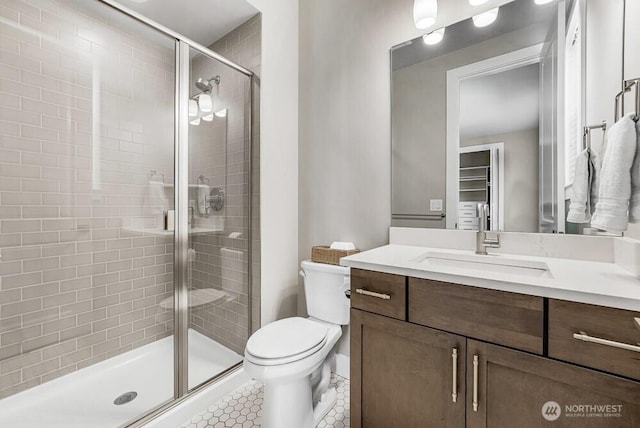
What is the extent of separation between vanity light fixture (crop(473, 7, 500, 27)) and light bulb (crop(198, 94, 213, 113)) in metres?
1.50

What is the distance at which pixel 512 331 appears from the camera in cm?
85

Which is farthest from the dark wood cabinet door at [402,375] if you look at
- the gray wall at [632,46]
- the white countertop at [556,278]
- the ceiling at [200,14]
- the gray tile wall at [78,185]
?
the ceiling at [200,14]

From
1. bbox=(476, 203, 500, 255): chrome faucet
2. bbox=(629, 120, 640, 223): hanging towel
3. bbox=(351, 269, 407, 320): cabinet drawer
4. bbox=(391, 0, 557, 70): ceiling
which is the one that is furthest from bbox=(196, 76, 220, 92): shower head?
bbox=(629, 120, 640, 223): hanging towel

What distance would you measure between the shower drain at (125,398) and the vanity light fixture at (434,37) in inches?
97.0

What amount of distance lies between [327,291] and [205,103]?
1351 mm

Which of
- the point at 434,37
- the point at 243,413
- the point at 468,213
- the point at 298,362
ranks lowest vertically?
the point at 243,413

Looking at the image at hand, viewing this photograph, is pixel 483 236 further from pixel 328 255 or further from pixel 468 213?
pixel 328 255

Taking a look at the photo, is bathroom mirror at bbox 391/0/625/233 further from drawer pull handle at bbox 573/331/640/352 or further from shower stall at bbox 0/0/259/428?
shower stall at bbox 0/0/259/428

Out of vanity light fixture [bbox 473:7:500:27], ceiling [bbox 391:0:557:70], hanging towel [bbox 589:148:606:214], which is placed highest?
vanity light fixture [bbox 473:7:500:27]

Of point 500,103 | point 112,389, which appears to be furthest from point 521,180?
point 112,389

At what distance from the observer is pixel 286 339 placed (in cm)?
131

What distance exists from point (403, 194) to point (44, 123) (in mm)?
1959

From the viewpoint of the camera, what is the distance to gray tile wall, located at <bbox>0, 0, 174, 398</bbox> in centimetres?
141

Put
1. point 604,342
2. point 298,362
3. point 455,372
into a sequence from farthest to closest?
point 298,362 → point 455,372 → point 604,342
